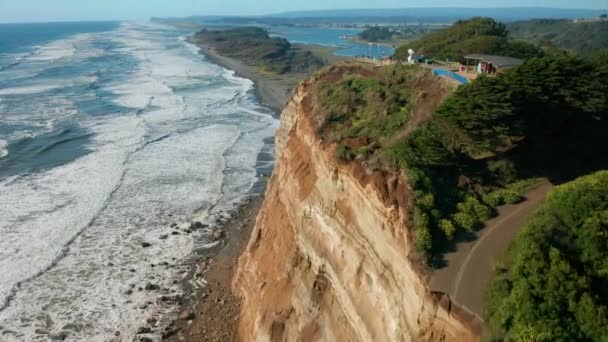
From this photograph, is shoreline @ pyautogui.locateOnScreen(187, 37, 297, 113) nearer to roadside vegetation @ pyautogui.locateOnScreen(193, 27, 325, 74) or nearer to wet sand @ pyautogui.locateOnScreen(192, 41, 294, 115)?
wet sand @ pyautogui.locateOnScreen(192, 41, 294, 115)

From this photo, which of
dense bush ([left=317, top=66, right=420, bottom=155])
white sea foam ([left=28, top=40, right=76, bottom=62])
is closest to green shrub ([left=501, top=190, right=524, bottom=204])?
dense bush ([left=317, top=66, right=420, bottom=155])

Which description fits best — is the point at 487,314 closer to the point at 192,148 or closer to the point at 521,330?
the point at 521,330

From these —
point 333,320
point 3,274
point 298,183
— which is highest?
point 298,183

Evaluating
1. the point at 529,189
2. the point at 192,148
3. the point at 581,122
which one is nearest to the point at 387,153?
the point at 529,189

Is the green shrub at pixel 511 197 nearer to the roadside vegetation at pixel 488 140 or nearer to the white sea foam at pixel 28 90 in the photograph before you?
the roadside vegetation at pixel 488 140

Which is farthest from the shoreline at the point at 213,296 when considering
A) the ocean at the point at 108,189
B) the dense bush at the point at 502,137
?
the dense bush at the point at 502,137
